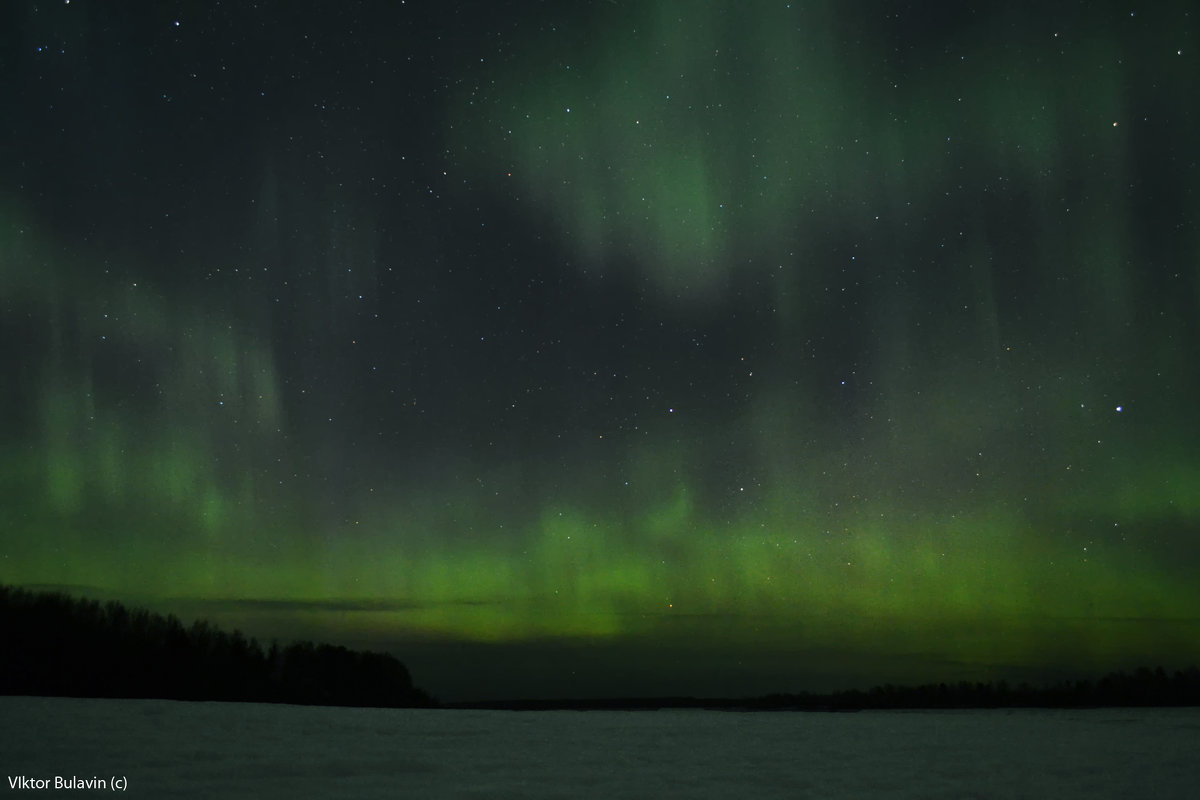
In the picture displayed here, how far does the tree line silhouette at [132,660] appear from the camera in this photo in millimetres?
42719

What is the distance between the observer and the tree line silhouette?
140ft

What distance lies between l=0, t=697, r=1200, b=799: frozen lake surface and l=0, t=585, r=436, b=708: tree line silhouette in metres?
28.7

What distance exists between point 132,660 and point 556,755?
137ft

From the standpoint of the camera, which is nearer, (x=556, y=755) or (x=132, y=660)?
(x=556, y=755)

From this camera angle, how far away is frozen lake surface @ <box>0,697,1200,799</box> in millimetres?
9156

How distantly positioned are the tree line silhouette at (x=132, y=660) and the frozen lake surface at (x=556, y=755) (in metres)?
28.7

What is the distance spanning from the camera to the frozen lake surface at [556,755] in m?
9.16

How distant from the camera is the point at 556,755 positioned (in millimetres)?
11953

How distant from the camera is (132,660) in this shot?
4616 centimetres

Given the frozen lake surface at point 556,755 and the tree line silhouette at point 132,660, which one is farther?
the tree line silhouette at point 132,660

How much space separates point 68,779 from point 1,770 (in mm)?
931

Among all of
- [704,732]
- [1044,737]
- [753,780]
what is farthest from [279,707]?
[1044,737]

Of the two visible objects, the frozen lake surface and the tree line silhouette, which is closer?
the frozen lake surface

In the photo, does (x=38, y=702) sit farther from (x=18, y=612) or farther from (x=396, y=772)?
(x=18, y=612)
